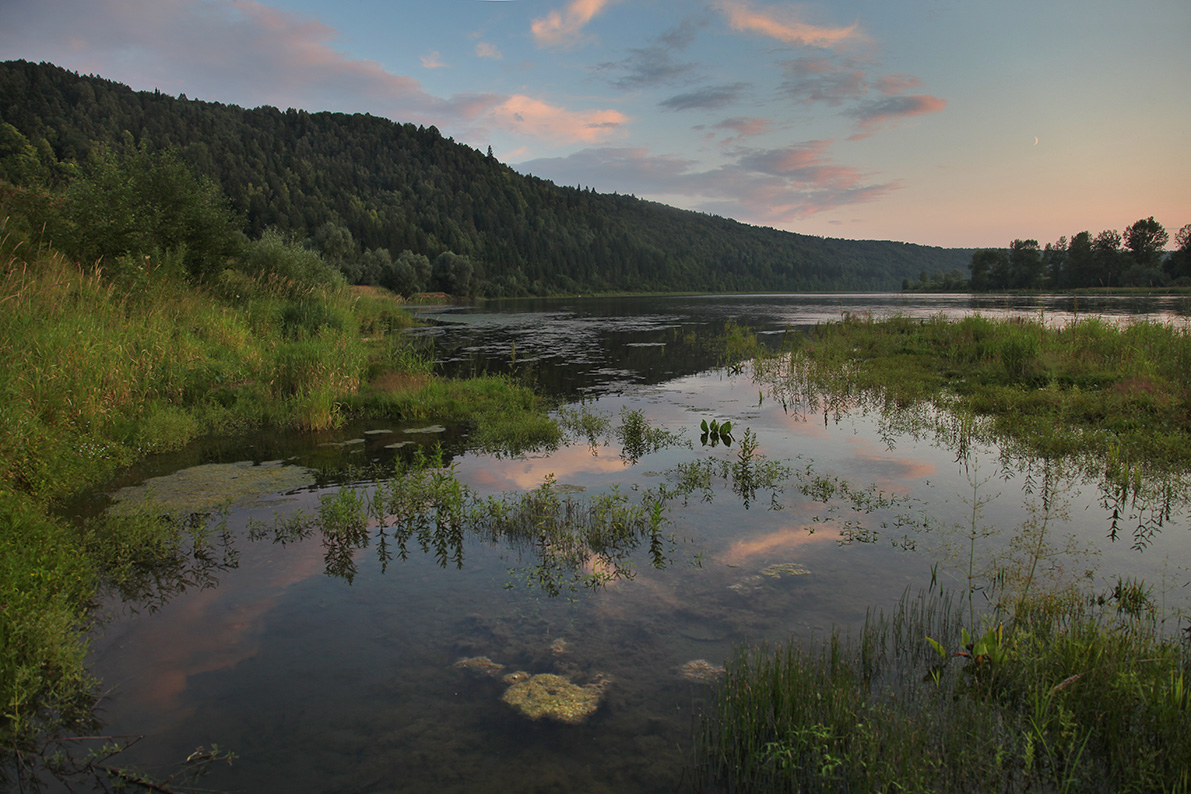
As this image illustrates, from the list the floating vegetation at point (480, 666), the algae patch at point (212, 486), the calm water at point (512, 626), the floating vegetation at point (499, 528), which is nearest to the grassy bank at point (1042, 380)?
the calm water at point (512, 626)

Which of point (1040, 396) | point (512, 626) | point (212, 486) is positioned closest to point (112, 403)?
point (212, 486)

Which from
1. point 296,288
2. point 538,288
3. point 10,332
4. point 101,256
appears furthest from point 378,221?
point 10,332

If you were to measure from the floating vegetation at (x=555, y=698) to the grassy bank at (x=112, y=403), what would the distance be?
3065mm

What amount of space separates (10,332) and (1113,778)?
48.5ft

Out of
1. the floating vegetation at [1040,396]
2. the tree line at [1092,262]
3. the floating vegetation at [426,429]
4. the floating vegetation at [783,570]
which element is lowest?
the floating vegetation at [783,570]

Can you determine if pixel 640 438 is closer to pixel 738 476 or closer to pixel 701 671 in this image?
pixel 738 476

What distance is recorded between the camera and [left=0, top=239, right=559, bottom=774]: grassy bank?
15.2 ft

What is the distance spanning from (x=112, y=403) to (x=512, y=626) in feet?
31.6

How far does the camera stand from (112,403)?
35.0 feet

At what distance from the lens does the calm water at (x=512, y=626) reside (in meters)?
4.01

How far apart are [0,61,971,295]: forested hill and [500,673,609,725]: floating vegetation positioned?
8653 cm

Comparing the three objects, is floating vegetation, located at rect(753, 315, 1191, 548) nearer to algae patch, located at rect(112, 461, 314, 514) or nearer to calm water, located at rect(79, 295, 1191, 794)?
calm water, located at rect(79, 295, 1191, 794)

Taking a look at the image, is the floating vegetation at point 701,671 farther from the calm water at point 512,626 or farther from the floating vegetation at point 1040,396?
the floating vegetation at point 1040,396

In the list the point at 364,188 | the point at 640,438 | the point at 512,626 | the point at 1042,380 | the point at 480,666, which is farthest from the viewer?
the point at 364,188
